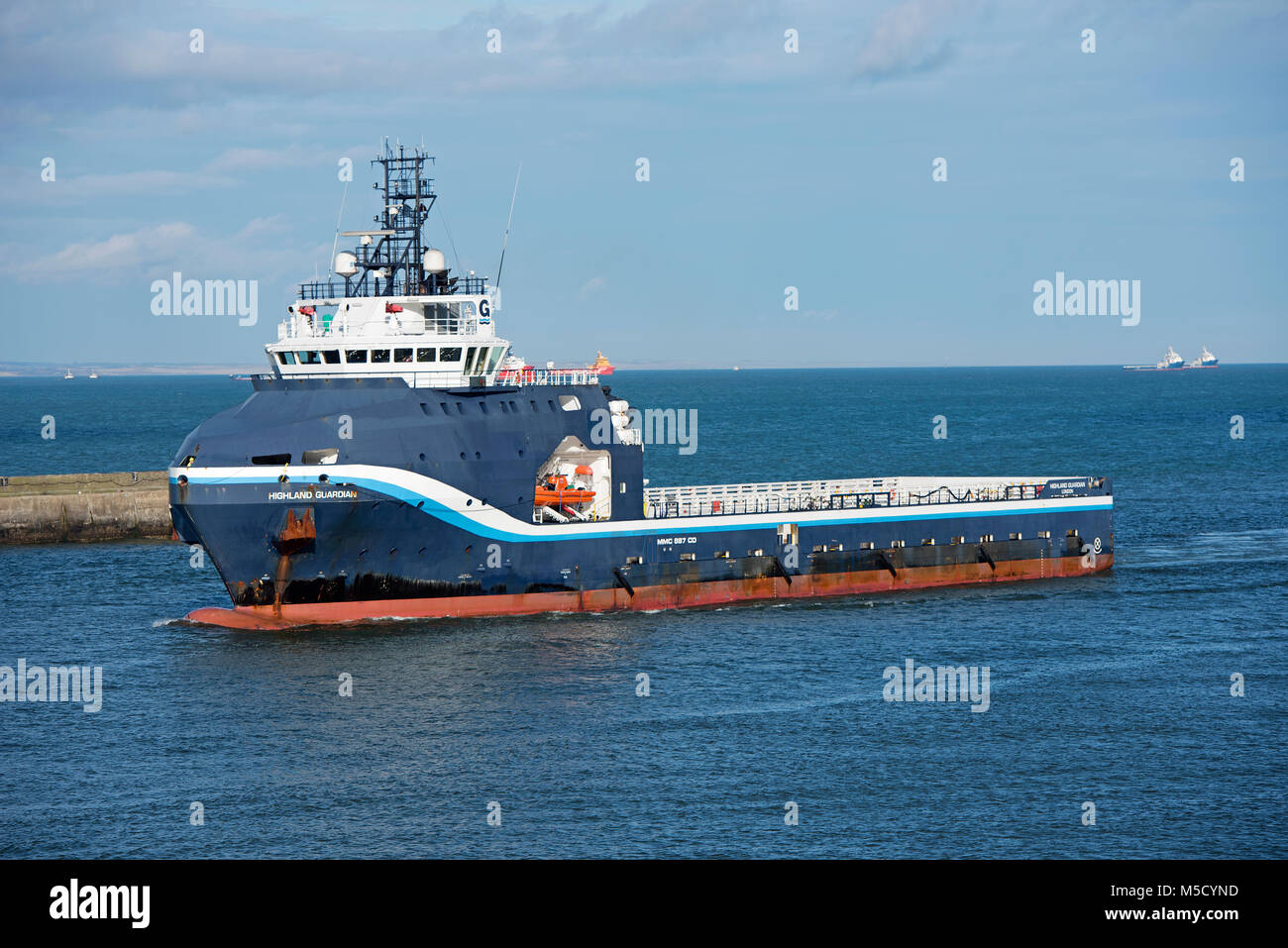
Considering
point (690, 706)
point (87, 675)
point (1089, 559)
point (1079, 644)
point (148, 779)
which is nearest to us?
point (148, 779)

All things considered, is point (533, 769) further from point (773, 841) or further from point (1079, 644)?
point (1079, 644)

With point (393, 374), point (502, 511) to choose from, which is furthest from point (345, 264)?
point (502, 511)

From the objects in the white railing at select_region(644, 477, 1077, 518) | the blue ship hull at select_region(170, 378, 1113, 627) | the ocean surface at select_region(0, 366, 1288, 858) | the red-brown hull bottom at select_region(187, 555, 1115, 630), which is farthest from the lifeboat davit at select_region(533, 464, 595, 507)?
the ocean surface at select_region(0, 366, 1288, 858)

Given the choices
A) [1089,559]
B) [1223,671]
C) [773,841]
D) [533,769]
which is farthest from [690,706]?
[1089,559]

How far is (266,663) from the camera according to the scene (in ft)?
140

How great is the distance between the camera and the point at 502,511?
159ft

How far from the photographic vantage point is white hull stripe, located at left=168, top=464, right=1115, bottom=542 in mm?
44969

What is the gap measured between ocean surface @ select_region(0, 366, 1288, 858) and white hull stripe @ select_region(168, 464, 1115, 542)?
3.14 metres

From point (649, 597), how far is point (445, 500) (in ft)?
29.2

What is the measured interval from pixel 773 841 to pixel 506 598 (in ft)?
70.0

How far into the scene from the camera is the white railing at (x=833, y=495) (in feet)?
184

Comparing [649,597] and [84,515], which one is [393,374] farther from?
[84,515]

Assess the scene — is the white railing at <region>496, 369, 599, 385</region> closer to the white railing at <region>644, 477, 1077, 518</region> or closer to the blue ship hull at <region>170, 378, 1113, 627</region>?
the blue ship hull at <region>170, 378, 1113, 627</region>
